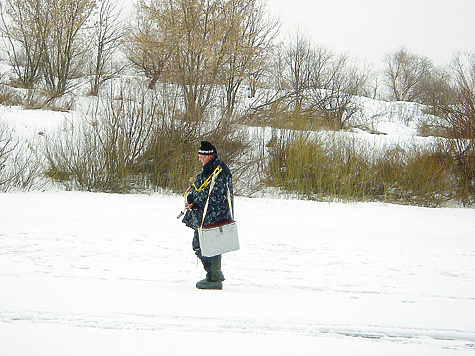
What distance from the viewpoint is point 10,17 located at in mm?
22406

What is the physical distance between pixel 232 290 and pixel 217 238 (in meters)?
0.82

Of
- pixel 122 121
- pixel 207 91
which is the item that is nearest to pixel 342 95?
pixel 207 91

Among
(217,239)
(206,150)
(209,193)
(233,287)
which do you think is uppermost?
(206,150)

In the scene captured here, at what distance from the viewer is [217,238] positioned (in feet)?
17.0

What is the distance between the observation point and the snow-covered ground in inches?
155

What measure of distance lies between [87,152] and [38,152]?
66.9 inches

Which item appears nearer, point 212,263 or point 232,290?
point 212,263

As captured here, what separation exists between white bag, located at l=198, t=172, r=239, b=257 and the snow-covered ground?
1.77ft

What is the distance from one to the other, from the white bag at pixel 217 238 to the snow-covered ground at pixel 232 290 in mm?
539

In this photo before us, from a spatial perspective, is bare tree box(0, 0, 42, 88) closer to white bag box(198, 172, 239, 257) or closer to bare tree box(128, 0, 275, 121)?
bare tree box(128, 0, 275, 121)

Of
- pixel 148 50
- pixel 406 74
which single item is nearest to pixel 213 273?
pixel 148 50

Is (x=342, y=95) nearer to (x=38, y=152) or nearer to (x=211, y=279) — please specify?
(x=38, y=152)

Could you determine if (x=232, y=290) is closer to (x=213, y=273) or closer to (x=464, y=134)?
(x=213, y=273)

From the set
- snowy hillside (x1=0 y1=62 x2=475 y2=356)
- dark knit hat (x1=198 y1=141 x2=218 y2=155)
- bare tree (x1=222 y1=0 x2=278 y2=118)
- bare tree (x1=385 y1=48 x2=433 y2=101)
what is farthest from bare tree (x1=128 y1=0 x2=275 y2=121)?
bare tree (x1=385 y1=48 x2=433 y2=101)
